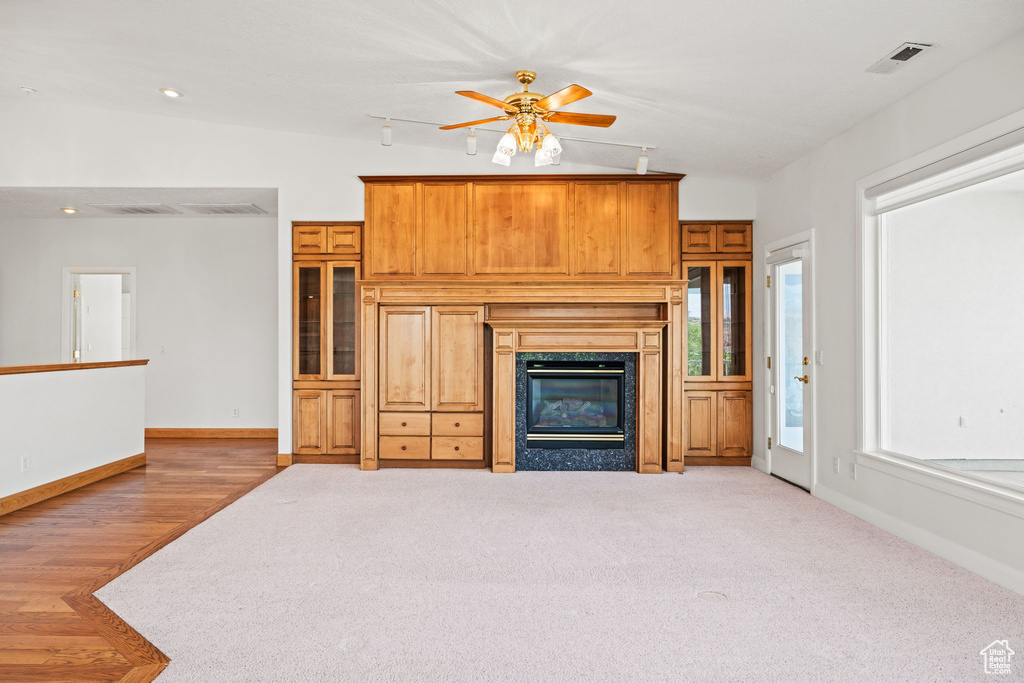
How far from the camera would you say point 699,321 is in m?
5.79

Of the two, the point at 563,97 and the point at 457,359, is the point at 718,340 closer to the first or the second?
the point at 457,359

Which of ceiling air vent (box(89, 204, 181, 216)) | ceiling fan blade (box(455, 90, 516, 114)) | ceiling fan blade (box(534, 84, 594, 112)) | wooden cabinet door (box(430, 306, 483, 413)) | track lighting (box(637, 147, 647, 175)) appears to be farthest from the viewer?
ceiling air vent (box(89, 204, 181, 216))

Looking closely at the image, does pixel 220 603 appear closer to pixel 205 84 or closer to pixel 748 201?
pixel 205 84

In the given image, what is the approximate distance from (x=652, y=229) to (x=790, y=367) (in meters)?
1.78

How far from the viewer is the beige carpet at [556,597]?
7.11ft

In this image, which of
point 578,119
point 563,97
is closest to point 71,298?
point 578,119

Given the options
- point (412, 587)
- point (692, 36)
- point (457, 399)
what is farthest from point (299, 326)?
point (692, 36)

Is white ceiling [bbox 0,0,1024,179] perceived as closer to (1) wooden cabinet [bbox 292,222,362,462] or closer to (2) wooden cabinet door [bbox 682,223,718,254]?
(2) wooden cabinet door [bbox 682,223,718,254]

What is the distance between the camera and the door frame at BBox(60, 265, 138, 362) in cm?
727

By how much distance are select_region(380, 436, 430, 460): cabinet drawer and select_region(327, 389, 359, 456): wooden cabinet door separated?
0.38 m

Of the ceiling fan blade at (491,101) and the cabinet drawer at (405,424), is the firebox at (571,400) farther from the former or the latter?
the ceiling fan blade at (491,101)

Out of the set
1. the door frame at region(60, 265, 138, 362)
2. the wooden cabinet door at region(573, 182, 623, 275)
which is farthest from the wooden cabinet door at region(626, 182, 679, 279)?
the door frame at region(60, 265, 138, 362)

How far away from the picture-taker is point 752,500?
14.7ft

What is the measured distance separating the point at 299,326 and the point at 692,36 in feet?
14.3
